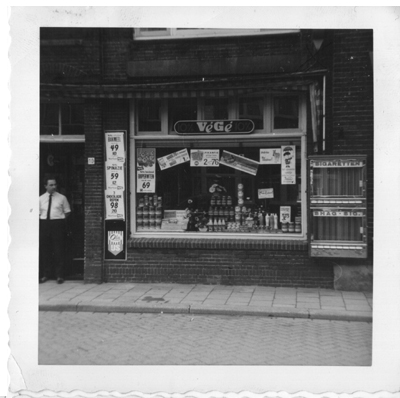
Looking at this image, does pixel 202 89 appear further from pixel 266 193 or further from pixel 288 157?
pixel 266 193

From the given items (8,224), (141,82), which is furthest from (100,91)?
(8,224)

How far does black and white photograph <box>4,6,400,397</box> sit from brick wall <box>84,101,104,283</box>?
2 centimetres

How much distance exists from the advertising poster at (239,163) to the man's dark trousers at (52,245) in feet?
11.7

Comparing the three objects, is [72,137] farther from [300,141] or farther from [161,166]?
[300,141]

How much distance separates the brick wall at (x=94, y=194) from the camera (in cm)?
979

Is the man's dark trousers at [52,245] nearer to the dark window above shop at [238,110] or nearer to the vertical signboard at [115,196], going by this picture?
the vertical signboard at [115,196]

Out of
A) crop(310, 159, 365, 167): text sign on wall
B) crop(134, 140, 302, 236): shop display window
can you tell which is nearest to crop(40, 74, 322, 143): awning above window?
crop(310, 159, 365, 167): text sign on wall

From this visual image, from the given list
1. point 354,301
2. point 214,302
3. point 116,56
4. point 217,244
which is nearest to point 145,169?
point 217,244

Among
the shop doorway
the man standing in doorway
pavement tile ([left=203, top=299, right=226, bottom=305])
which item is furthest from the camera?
the shop doorway

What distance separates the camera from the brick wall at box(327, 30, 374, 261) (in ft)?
28.6

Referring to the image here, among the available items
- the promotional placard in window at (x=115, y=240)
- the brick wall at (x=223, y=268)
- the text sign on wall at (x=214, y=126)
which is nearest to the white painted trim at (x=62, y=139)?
the promotional placard in window at (x=115, y=240)

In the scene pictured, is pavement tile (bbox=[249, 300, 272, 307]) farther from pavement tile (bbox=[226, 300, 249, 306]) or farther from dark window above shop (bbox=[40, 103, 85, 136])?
dark window above shop (bbox=[40, 103, 85, 136])

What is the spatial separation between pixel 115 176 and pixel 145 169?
25.9 inches

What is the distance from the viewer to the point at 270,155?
9.70m
